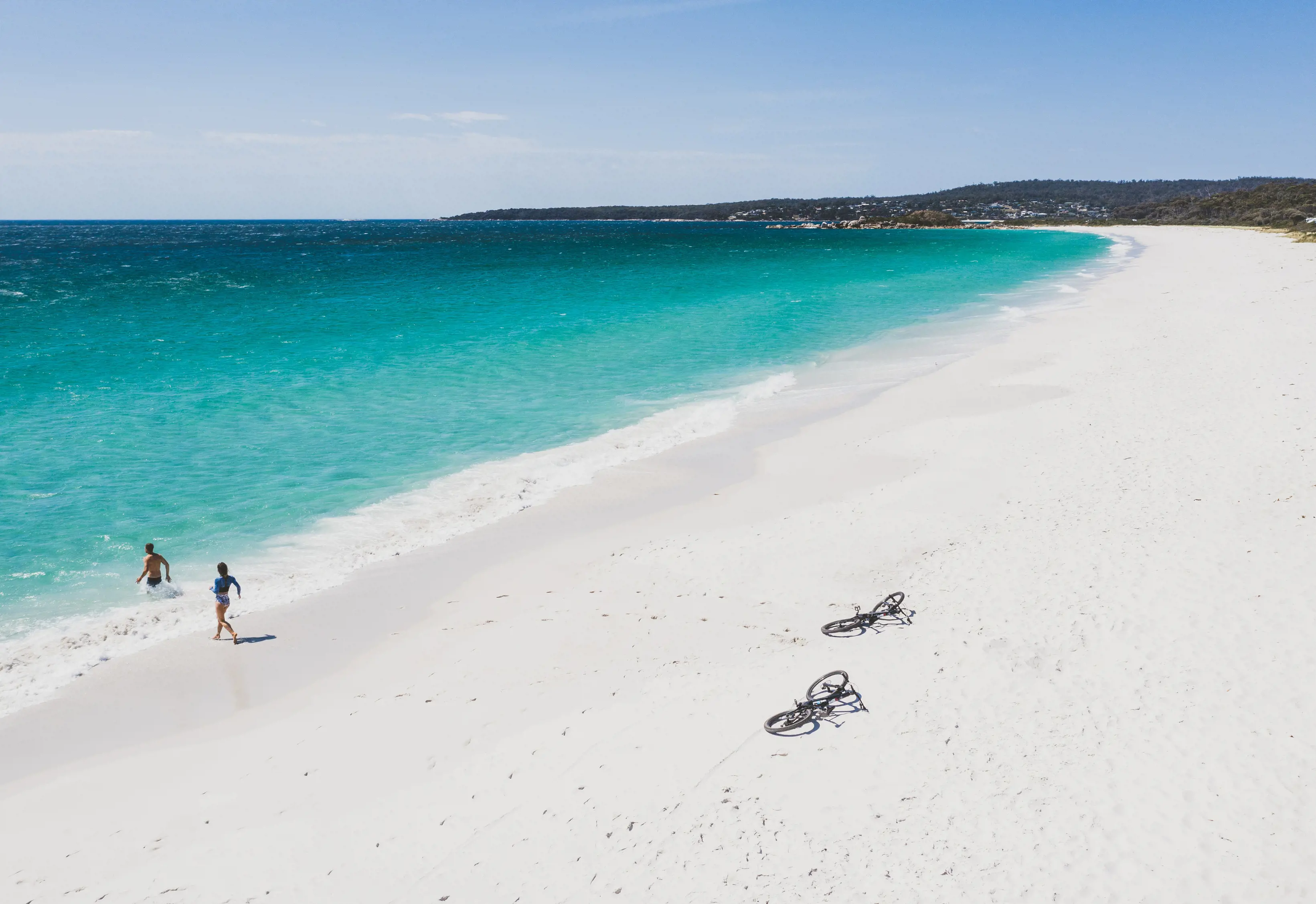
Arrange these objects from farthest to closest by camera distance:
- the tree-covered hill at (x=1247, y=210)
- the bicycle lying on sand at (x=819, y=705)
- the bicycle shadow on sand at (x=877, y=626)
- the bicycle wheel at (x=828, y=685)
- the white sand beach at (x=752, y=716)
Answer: the tree-covered hill at (x=1247, y=210), the bicycle shadow on sand at (x=877, y=626), the bicycle wheel at (x=828, y=685), the bicycle lying on sand at (x=819, y=705), the white sand beach at (x=752, y=716)

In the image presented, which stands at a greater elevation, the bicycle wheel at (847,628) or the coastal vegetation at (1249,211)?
the coastal vegetation at (1249,211)

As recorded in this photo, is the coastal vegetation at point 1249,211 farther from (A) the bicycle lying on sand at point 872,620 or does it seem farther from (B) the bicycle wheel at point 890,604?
(A) the bicycle lying on sand at point 872,620

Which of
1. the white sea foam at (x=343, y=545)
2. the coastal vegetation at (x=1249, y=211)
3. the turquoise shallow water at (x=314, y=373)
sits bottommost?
the white sea foam at (x=343, y=545)

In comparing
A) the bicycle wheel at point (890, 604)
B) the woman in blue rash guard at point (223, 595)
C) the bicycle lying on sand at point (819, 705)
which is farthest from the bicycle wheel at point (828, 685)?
the woman in blue rash guard at point (223, 595)

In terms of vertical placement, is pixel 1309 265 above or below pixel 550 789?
above

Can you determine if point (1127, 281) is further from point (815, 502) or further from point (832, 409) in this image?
point (815, 502)

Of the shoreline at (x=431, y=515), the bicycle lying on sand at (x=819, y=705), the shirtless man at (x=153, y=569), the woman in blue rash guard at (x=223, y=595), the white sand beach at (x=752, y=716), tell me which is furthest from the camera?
the shirtless man at (x=153, y=569)

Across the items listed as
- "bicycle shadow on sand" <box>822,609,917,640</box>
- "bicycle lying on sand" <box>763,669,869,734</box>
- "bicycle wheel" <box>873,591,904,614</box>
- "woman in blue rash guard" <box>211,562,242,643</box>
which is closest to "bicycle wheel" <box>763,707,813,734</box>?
"bicycle lying on sand" <box>763,669,869,734</box>

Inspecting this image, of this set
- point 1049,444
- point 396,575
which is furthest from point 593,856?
point 1049,444

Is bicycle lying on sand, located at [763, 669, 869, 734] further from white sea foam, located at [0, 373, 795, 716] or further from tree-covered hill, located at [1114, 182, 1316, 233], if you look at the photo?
tree-covered hill, located at [1114, 182, 1316, 233]
